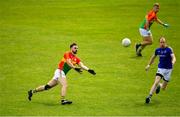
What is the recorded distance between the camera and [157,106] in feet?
75.6

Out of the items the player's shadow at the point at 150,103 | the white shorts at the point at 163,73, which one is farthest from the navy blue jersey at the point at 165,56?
the player's shadow at the point at 150,103

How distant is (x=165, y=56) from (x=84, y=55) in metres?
9.93

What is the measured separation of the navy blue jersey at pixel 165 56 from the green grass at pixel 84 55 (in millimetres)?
1526

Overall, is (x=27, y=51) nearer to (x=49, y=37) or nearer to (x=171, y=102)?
(x=49, y=37)

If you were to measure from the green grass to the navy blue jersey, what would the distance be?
153 cm

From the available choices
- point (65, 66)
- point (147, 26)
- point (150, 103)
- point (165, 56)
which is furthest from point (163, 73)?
point (147, 26)

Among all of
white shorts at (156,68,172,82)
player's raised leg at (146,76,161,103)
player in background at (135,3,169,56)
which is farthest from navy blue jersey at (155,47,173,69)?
player in background at (135,3,169,56)

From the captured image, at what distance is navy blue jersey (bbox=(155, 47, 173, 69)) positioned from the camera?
930 inches

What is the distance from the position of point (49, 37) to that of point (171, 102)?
50.0 feet


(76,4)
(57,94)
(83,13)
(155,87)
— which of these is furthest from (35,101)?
(76,4)

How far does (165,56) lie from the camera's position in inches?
930

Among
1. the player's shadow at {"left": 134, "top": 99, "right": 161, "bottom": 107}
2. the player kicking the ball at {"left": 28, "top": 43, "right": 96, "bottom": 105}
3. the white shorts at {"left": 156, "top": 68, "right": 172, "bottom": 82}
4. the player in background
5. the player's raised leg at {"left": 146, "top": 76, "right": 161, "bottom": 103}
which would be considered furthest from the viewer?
the player in background

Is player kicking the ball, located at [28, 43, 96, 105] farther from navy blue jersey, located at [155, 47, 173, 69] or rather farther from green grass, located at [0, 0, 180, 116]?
navy blue jersey, located at [155, 47, 173, 69]

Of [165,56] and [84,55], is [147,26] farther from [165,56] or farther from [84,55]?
[165,56]
